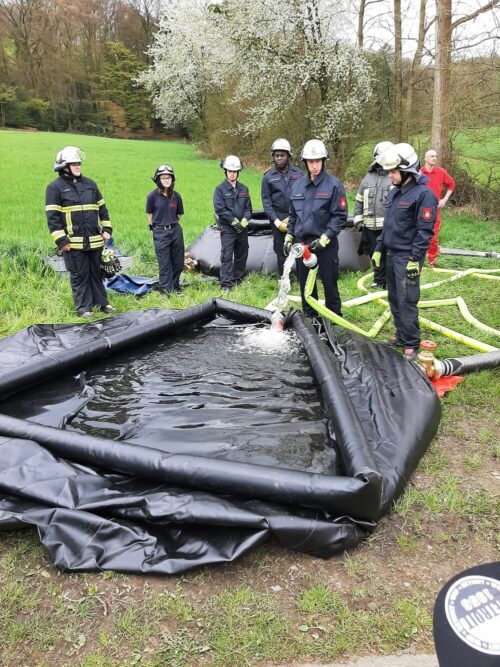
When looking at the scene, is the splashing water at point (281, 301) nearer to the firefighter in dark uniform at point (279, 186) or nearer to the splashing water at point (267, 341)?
the splashing water at point (267, 341)

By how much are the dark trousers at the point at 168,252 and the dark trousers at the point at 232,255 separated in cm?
54

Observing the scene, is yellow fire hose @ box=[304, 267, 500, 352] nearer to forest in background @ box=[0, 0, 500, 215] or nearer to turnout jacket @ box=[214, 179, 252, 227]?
turnout jacket @ box=[214, 179, 252, 227]

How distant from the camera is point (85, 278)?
5.46m

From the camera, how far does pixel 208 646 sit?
1.92 meters

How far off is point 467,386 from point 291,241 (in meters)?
2.26

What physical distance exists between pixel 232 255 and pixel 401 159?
9.41 feet

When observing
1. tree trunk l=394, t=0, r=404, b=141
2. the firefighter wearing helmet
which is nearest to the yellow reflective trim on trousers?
the firefighter wearing helmet

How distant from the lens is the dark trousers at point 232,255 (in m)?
6.45

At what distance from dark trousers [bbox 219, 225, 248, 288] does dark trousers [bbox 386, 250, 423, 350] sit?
243 centimetres

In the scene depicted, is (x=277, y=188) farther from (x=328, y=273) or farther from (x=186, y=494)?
(x=186, y=494)

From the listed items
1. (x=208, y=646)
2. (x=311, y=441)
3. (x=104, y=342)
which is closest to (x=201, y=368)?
(x=104, y=342)

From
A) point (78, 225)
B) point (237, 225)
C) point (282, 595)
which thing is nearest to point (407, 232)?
point (237, 225)

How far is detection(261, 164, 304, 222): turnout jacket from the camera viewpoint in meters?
6.16

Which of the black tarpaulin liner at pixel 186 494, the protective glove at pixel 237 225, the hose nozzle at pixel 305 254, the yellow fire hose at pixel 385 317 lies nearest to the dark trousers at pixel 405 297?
the yellow fire hose at pixel 385 317
